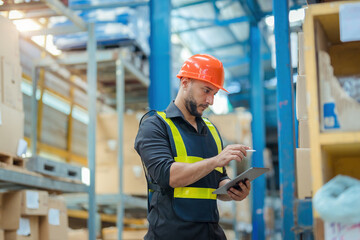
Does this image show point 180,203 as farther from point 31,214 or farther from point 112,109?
point 112,109

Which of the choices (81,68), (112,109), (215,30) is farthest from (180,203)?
(215,30)

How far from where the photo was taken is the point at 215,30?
14.3 meters

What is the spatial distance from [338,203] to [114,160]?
6.47 metres

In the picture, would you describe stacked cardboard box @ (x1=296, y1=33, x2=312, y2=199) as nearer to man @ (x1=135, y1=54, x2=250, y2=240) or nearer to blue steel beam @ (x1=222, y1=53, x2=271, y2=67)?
man @ (x1=135, y1=54, x2=250, y2=240)

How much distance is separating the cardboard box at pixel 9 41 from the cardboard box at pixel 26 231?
144 centimetres

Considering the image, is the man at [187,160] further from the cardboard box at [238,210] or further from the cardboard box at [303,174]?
the cardboard box at [238,210]

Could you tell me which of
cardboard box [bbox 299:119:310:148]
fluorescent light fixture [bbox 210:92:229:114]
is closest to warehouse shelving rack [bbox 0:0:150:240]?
cardboard box [bbox 299:119:310:148]

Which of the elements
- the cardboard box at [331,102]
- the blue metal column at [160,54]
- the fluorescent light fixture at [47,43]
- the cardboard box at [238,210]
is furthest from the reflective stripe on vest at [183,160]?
the cardboard box at [238,210]

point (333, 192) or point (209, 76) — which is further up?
point (209, 76)

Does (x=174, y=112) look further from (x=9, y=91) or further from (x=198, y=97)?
(x=9, y=91)

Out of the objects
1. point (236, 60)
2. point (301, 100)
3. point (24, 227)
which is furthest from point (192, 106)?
point (236, 60)

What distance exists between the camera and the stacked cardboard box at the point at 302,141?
2.61 metres

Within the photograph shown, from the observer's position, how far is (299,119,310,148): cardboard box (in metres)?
2.82

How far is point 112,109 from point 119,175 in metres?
2.71
